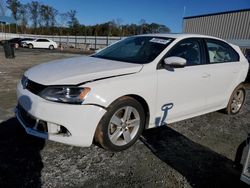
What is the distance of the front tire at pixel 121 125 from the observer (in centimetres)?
307

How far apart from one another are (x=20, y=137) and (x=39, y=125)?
753 millimetres

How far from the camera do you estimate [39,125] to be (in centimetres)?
304

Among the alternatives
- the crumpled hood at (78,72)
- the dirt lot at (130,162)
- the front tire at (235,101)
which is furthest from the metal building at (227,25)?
the crumpled hood at (78,72)

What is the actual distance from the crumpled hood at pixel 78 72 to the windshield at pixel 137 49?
30 centimetres

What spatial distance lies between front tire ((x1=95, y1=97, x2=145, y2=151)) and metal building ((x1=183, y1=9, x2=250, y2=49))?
23.1 metres

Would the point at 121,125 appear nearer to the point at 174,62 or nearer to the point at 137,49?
the point at 174,62

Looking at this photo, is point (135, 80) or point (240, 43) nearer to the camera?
point (135, 80)

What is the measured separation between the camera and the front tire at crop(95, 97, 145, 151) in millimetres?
3074

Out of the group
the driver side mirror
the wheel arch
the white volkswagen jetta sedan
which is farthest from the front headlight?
the driver side mirror

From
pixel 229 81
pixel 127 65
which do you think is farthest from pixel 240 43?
pixel 127 65

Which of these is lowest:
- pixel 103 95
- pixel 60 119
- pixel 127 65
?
pixel 60 119

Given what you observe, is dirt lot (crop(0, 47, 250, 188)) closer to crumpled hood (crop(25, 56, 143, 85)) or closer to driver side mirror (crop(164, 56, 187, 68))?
crumpled hood (crop(25, 56, 143, 85))

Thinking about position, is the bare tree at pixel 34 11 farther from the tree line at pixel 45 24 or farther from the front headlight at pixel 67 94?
the front headlight at pixel 67 94

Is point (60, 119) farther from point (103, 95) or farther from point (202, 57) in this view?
point (202, 57)
